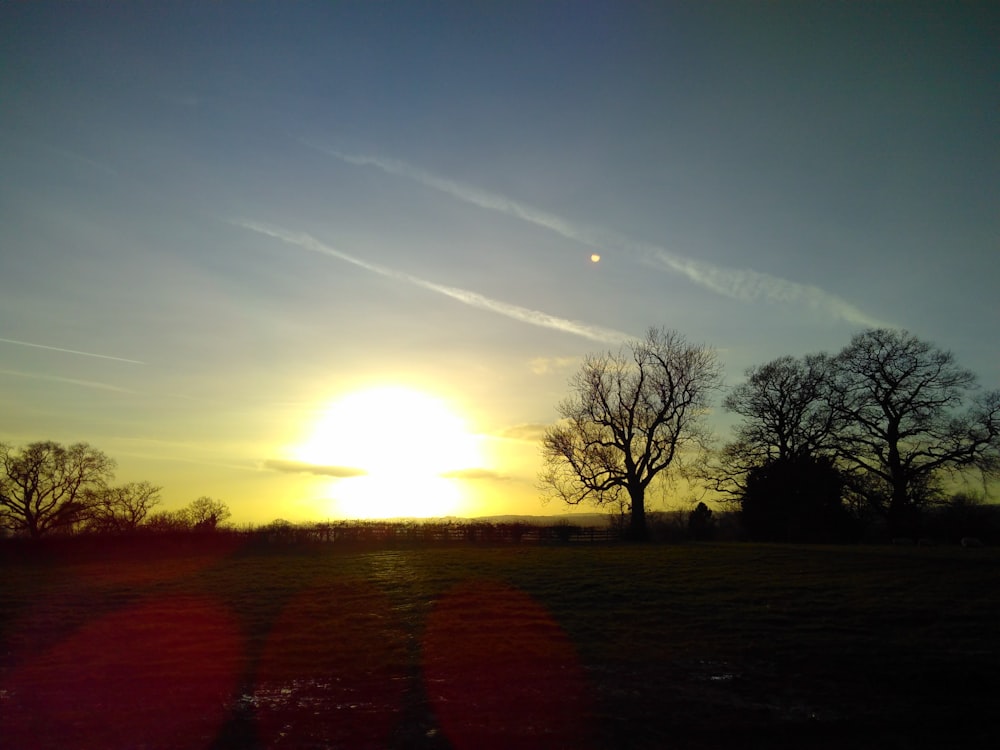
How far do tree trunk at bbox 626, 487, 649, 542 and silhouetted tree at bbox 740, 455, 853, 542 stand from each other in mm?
8232

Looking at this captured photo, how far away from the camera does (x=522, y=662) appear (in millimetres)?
11617

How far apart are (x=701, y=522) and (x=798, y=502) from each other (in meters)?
9.61

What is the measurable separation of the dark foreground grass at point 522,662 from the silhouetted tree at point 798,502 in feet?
74.9

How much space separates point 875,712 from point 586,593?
36.4ft

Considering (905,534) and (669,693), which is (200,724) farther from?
(905,534)

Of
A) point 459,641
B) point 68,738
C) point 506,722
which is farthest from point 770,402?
point 68,738

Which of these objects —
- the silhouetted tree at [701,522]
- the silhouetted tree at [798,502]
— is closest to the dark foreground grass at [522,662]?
the silhouetted tree at [798,502]

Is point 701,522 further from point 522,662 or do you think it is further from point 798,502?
point 522,662

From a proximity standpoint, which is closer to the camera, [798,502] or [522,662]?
[522,662]

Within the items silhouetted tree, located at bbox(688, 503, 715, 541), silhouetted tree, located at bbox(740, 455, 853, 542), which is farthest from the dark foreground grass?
silhouetted tree, located at bbox(688, 503, 715, 541)

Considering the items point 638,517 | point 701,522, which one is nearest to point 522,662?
point 638,517

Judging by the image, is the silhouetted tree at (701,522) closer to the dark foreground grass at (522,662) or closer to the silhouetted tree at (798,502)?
the silhouetted tree at (798,502)

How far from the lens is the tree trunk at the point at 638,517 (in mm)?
46844

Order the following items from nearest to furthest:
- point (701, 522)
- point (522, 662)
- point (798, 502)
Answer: point (522, 662), point (798, 502), point (701, 522)
